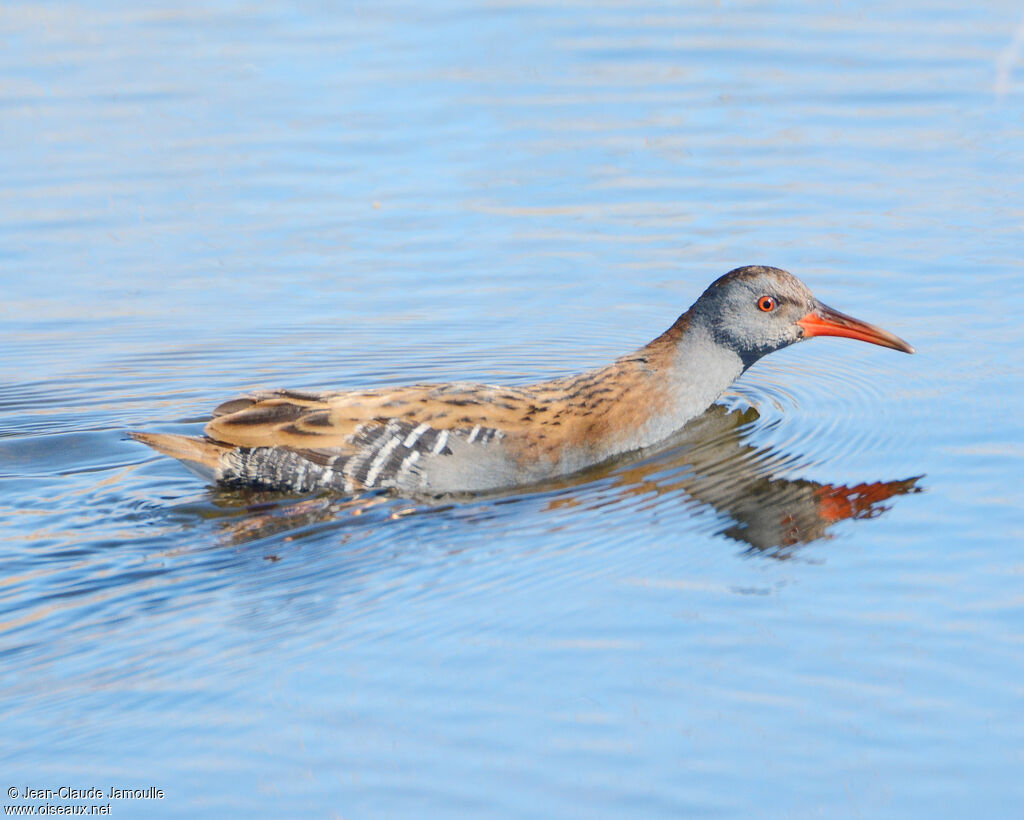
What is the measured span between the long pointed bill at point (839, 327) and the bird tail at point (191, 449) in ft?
11.1

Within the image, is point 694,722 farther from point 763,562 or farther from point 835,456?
point 835,456

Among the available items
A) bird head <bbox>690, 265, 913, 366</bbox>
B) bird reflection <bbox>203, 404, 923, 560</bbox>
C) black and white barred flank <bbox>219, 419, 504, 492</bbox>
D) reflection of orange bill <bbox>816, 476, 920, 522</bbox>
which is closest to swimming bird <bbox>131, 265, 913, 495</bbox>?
black and white barred flank <bbox>219, 419, 504, 492</bbox>

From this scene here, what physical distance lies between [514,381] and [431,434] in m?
1.86

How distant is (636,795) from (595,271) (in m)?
6.78

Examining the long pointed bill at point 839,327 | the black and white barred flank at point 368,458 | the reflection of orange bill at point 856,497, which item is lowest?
the reflection of orange bill at point 856,497

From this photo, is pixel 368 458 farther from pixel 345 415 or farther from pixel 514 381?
pixel 514 381

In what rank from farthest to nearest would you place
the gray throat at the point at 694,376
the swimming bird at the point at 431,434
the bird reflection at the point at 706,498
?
the gray throat at the point at 694,376 < the swimming bird at the point at 431,434 < the bird reflection at the point at 706,498

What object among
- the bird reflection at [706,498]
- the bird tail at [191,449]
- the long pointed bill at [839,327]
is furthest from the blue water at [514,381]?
the long pointed bill at [839,327]

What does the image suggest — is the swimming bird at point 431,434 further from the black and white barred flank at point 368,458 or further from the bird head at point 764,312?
the bird head at point 764,312

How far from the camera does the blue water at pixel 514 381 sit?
18.4 ft

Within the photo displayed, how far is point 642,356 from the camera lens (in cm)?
916

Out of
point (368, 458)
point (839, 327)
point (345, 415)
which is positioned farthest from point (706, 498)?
point (345, 415)

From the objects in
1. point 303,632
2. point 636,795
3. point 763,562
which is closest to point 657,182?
point 763,562

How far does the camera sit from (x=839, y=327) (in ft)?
30.1
